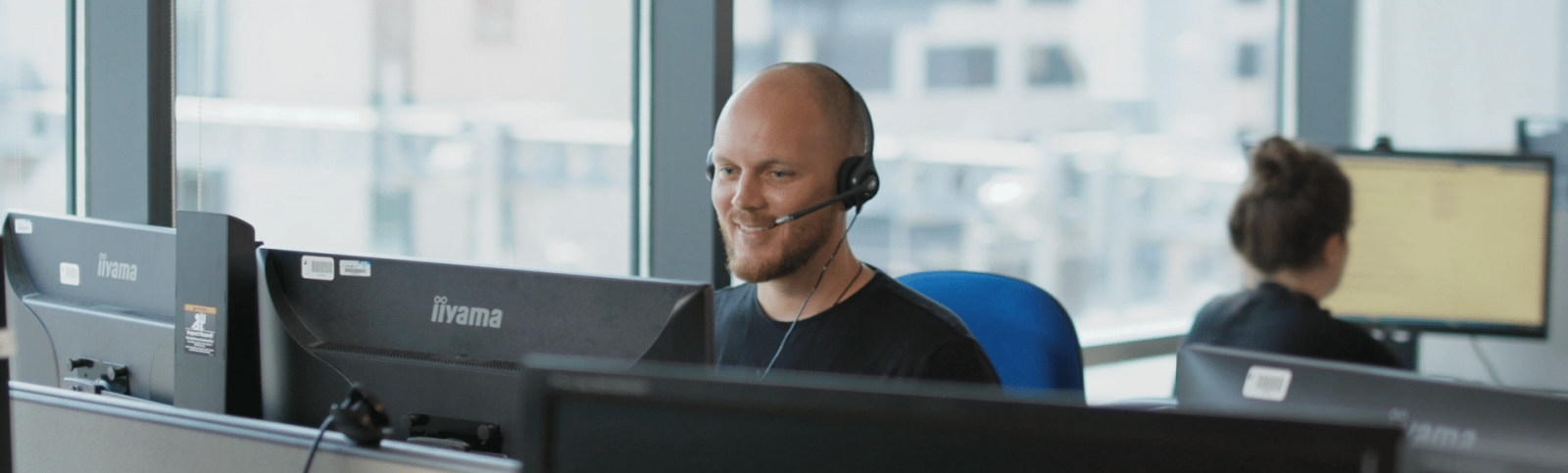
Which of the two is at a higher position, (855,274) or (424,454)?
(855,274)

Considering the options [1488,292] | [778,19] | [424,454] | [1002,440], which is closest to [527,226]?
[778,19]

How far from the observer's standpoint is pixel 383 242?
3312 millimetres

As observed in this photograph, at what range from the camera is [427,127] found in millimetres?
3203

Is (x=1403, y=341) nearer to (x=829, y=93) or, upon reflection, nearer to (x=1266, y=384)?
(x=829, y=93)

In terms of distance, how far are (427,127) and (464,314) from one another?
235cm

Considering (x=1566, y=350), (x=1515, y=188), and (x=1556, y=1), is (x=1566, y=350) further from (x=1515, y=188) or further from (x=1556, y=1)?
(x=1556, y=1)

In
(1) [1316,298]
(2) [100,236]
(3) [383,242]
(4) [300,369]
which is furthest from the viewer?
(3) [383,242]

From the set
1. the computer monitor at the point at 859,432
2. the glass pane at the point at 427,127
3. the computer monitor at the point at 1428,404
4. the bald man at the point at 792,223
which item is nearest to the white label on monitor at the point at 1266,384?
the computer monitor at the point at 1428,404

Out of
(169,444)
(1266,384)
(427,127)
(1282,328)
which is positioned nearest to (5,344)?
(169,444)

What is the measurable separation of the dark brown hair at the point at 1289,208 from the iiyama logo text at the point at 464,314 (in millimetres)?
1550

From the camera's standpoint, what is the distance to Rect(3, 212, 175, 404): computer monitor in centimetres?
125

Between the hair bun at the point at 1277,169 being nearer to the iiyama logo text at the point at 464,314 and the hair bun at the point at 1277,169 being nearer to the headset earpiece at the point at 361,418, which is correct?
the iiyama logo text at the point at 464,314

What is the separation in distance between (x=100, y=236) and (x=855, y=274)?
Answer: 0.95 m

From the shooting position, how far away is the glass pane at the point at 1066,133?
305 cm
